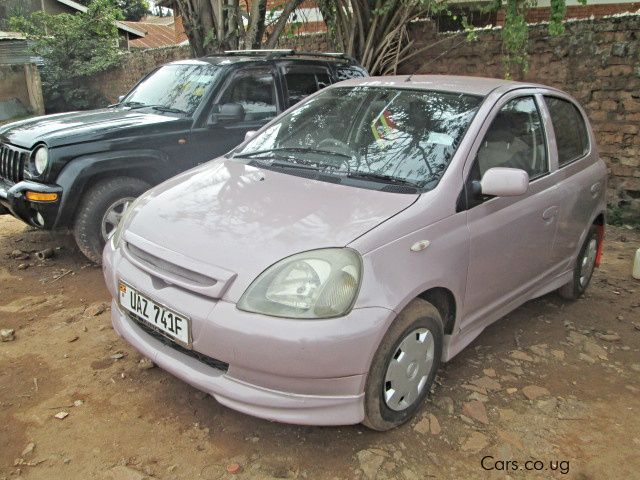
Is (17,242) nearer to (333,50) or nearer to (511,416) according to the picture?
(511,416)

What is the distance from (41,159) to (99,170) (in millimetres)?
434

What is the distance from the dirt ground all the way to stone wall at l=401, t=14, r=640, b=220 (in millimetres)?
3310

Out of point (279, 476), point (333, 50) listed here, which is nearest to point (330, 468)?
point (279, 476)

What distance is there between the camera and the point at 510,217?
10.0 ft

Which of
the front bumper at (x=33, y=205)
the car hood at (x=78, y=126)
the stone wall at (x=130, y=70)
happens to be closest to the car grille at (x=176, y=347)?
the front bumper at (x=33, y=205)

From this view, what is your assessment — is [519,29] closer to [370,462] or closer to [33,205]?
[33,205]

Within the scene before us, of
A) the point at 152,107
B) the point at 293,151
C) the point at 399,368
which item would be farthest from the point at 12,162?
the point at 399,368

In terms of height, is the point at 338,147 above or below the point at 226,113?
below

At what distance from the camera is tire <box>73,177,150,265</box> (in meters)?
4.47

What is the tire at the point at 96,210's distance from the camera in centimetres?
447

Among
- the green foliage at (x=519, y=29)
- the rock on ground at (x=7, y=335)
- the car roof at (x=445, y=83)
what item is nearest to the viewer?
the car roof at (x=445, y=83)

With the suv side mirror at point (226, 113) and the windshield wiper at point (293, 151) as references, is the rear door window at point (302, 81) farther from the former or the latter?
the windshield wiper at point (293, 151)

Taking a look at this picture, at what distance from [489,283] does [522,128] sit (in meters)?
1.04

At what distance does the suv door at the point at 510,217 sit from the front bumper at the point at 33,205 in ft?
10.5
